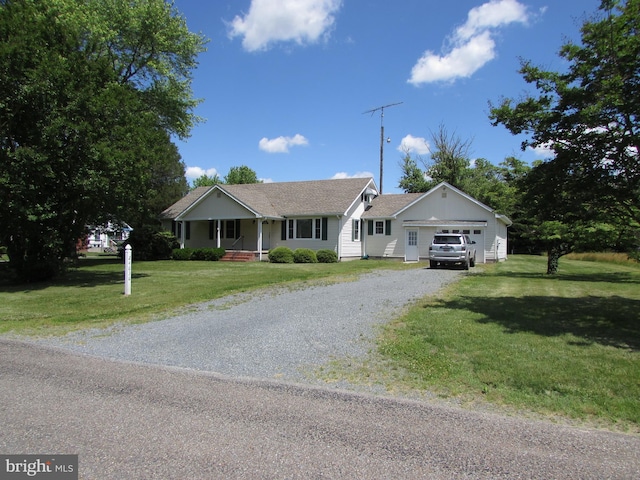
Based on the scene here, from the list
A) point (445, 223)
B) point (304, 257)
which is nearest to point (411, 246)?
point (445, 223)

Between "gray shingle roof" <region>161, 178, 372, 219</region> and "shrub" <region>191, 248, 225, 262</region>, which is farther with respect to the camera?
"gray shingle roof" <region>161, 178, 372, 219</region>

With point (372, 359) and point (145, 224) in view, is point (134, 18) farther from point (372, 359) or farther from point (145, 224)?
point (372, 359)

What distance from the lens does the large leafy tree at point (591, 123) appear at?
7934mm

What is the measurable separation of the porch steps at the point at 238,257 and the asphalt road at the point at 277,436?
22.4 metres

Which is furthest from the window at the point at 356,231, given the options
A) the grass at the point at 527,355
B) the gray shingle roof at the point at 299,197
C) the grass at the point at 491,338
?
the grass at the point at 527,355

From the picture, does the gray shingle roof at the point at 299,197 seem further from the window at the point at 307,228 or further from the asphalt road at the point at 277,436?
the asphalt road at the point at 277,436

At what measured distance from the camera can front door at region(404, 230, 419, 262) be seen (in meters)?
28.3

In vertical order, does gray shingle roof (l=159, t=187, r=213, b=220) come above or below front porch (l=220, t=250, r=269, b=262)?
above

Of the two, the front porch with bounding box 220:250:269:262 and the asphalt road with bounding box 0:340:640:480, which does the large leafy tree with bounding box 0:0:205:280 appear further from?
the asphalt road with bounding box 0:340:640:480

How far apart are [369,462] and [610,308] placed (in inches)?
361

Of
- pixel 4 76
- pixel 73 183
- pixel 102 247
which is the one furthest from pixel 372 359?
pixel 102 247

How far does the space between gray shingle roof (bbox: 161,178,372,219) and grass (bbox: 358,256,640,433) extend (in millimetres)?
18509

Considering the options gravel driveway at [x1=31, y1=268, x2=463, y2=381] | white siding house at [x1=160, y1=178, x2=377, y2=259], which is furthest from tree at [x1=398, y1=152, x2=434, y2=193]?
gravel driveway at [x1=31, y1=268, x2=463, y2=381]

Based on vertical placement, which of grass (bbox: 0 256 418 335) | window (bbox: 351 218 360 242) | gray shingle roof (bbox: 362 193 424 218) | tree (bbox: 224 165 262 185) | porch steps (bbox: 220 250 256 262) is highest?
tree (bbox: 224 165 262 185)
